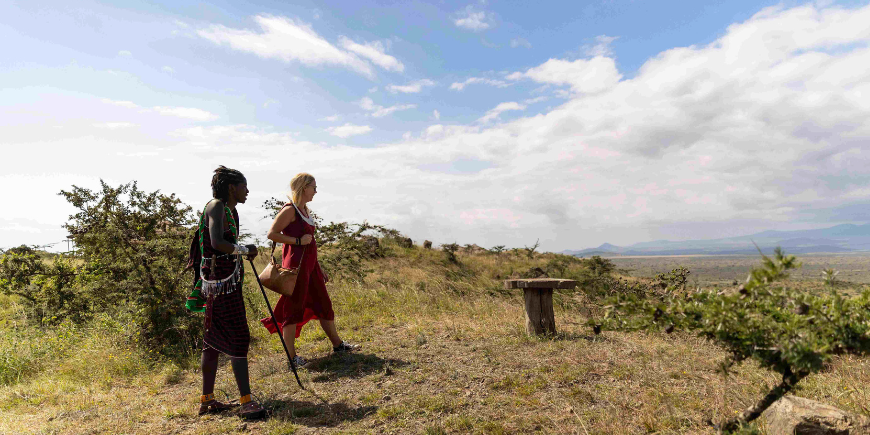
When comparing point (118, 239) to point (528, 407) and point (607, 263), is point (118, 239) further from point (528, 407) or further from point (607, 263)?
point (607, 263)

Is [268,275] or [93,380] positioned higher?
[268,275]

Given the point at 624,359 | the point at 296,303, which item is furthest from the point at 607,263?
the point at 296,303

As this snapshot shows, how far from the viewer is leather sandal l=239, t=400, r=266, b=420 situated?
407 centimetres

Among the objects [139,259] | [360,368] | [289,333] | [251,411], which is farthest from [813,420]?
[139,259]

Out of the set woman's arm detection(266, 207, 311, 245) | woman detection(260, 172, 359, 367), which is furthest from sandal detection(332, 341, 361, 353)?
woman's arm detection(266, 207, 311, 245)

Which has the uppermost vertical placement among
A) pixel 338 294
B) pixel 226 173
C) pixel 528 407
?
pixel 226 173

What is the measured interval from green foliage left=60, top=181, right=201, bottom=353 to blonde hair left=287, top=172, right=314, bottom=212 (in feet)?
8.78

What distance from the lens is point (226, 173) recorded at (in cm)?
426

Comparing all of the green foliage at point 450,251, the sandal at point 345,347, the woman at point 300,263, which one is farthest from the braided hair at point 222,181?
the green foliage at point 450,251

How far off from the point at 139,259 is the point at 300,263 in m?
2.96

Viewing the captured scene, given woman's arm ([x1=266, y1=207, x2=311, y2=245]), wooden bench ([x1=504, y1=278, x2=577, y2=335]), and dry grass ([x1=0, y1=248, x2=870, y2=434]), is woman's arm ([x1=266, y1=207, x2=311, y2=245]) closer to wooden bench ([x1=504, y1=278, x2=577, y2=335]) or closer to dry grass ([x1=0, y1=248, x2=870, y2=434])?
dry grass ([x1=0, y1=248, x2=870, y2=434])

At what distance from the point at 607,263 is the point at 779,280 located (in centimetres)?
1551

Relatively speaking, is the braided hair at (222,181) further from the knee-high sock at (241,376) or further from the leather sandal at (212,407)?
the leather sandal at (212,407)

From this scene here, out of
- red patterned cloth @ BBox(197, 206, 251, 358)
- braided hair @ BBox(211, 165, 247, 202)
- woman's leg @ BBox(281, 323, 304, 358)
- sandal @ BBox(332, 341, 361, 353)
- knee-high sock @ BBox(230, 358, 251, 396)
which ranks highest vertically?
braided hair @ BBox(211, 165, 247, 202)
